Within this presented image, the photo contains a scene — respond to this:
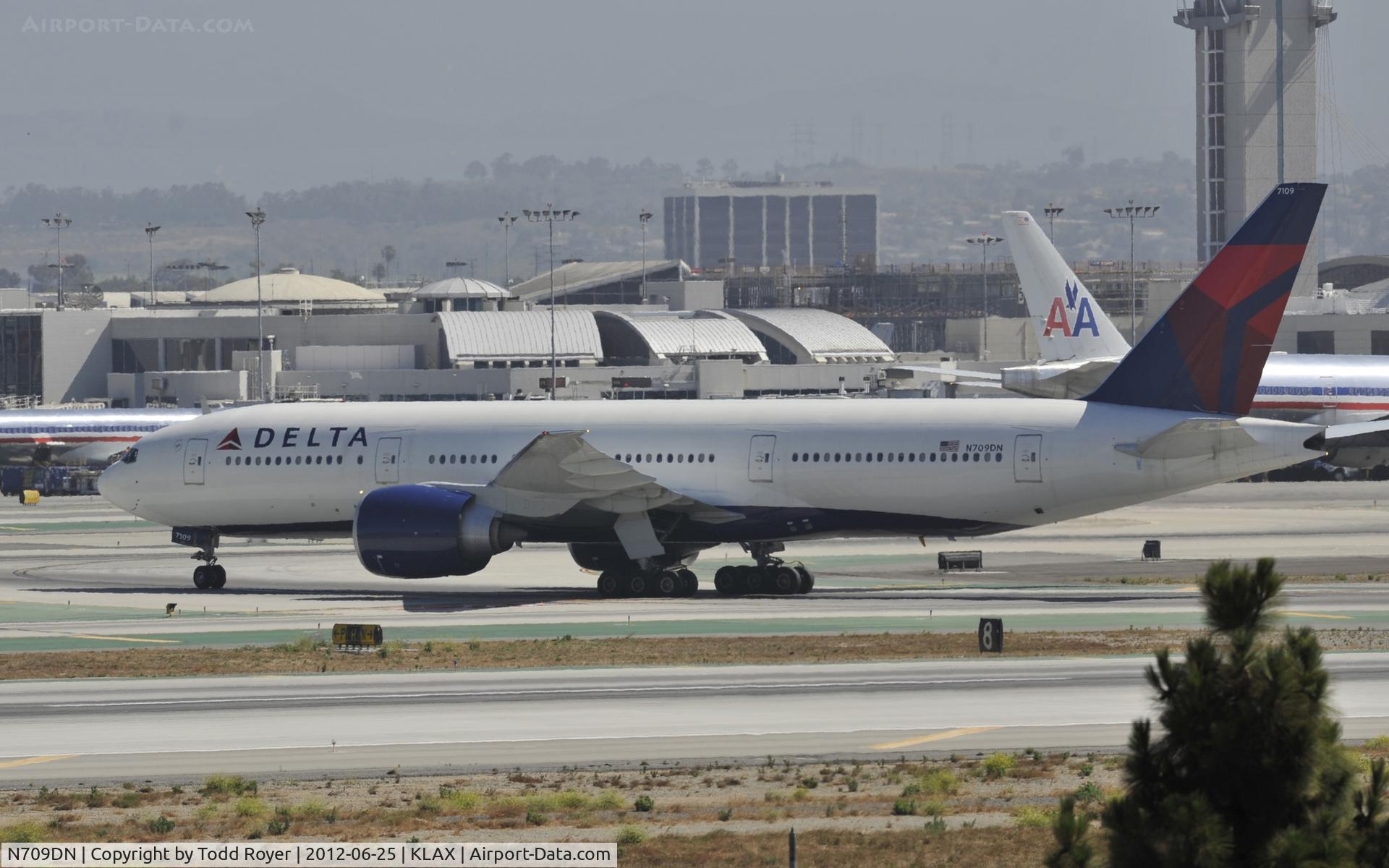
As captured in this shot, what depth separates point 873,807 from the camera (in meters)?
19.0

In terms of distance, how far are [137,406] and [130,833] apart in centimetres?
10212

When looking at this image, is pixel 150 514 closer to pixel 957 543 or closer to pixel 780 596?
pixel 780 596

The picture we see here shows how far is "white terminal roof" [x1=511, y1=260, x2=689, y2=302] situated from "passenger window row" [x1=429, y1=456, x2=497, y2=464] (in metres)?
122

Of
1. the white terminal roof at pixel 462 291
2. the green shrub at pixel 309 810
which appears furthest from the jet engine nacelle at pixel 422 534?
the white terminal roof at pixel 462 291

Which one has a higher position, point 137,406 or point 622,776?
point 137,406

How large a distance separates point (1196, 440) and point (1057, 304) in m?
37.2

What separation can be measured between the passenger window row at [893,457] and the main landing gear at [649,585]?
400cm

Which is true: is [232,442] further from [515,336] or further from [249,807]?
[515,336]

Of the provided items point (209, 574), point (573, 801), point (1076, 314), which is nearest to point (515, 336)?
point (1076, 314)

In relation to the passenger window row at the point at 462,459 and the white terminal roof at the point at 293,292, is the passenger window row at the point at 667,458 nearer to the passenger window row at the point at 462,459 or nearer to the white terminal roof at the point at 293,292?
the passenger window row at the point at 462,459

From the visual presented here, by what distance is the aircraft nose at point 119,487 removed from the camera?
4672 centimetres

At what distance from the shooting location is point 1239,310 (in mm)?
37906

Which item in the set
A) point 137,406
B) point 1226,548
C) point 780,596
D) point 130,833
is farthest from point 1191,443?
point 137,406

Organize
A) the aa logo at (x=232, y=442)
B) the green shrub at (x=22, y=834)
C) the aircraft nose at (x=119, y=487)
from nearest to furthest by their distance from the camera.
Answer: the green shrub at (x=22, y=834) < the aa logo at (x=232, y=442) < the aircraft nose at (x=119, y=487)
